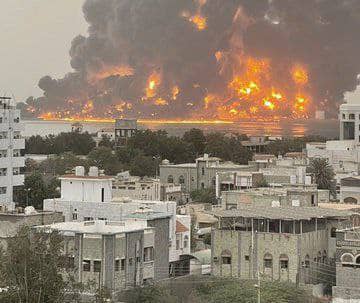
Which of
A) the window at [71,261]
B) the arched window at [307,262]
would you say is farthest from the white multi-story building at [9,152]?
the window at [71,261]

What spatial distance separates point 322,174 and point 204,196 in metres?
4.30

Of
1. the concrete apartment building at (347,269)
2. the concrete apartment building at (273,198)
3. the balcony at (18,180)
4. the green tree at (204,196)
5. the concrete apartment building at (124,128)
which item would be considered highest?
the concrete apartment building at (124,128)

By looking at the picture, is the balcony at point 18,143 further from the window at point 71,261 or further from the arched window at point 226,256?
the window at point 71,261

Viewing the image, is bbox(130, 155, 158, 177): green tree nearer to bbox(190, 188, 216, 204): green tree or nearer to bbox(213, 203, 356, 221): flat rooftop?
bbox(190, 188, 216, 204): green tree

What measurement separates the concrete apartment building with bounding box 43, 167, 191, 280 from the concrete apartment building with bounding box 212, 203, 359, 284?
1.26 m

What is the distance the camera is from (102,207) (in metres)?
26.3

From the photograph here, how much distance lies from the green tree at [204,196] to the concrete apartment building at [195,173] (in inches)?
93.6

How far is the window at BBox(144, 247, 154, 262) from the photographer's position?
2352 centimetres

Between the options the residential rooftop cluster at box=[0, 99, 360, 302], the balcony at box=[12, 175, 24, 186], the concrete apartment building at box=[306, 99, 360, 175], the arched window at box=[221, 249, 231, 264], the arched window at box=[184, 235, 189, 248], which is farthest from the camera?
the concrete apartment building at box=[306, 99, 360, 175]

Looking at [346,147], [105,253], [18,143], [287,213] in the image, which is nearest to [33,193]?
[18,143]

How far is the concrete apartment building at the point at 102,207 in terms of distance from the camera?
1022 inches

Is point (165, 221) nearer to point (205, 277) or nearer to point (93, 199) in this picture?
point (205, 277)

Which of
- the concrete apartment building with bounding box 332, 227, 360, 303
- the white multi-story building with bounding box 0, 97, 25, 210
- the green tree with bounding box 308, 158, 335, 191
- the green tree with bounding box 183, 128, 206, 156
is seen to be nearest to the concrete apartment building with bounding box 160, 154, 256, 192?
the green tree with bounding box 308, 158, 335, 191

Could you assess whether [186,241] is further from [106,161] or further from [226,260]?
[106,161]
